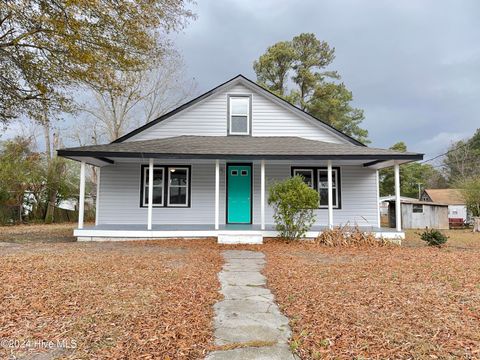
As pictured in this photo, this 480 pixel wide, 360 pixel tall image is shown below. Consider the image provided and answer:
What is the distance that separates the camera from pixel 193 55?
74.7 ft

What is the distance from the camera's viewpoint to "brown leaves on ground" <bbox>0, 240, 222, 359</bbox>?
Answer: 2.59 m

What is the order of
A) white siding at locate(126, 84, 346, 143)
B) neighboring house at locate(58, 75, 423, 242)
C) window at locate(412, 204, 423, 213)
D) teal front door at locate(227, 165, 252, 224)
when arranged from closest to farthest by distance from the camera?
neighboring house at locate(58, 75, 423, 242) → teal front door at locate(227, 165, 252, 224) → white siding at locate(126, 84, 346, 143) → window at locate(412, 204, 423, 213)

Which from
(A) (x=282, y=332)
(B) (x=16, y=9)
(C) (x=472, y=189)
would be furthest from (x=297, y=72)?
(A) (x=282, y=332)

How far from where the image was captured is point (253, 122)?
11.8 m

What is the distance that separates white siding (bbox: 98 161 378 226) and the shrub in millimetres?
2119

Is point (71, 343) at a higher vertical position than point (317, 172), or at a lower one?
lower

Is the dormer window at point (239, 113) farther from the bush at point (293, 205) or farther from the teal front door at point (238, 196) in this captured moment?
the bush at point (293, 205)

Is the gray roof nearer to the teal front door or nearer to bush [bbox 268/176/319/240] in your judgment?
bush [bbox 268/176/319/240]

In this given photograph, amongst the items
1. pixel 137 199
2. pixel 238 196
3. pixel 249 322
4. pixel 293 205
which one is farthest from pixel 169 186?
pixel 249 322

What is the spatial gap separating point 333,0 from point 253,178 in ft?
27.8

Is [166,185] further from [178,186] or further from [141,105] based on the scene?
[141,105]

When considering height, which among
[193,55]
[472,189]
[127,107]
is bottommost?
[472,189]

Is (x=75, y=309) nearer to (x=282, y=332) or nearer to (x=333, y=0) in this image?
(x=282, y=332)

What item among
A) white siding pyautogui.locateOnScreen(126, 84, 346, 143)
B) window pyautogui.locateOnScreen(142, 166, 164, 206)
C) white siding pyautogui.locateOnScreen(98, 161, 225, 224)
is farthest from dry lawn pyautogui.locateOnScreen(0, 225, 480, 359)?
white siding pyautogui.locateOnScreen(126, 84, 346, 143)
